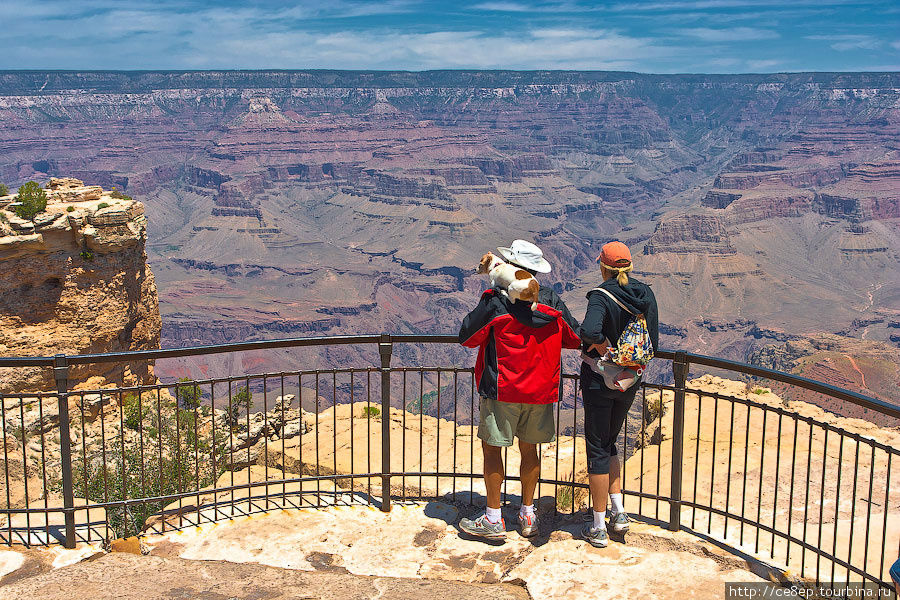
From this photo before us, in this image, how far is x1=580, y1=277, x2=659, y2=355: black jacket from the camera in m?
6.27

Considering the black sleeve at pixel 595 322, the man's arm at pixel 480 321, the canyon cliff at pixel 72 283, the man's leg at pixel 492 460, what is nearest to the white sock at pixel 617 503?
the man's leg at pixel 492 460

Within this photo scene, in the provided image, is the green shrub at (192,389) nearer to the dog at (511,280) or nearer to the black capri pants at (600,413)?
the dog at (511,280)

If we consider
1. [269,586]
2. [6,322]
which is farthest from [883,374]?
[269,586]

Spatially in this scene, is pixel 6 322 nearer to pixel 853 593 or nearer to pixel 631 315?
pixel 631 315

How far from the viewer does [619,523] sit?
670 cm

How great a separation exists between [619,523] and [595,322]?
1718mm

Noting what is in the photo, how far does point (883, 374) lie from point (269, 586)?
104 metres

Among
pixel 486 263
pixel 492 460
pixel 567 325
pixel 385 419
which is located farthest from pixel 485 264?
pixel 385 419

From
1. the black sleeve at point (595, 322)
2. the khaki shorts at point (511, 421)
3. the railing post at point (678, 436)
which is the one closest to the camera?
the black sleeve at point (595, 322)

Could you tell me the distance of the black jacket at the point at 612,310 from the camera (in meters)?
6.27

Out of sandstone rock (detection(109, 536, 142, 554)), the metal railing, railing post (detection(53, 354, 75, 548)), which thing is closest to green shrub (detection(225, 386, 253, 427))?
the metal railing

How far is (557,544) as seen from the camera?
6586mm

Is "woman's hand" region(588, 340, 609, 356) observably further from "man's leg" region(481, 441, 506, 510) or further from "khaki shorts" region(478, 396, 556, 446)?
"man's leg" region(481, 441, 506, 510)

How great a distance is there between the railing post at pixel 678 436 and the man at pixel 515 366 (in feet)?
2.96
